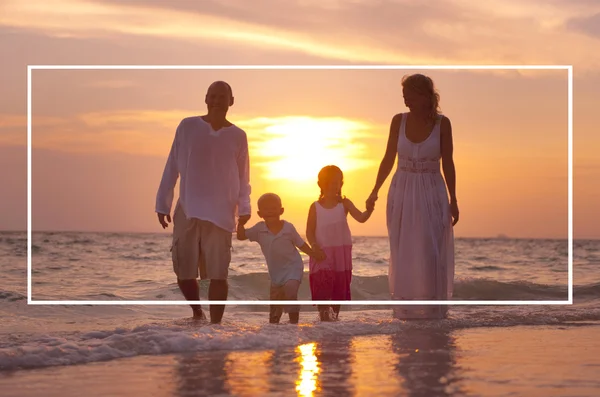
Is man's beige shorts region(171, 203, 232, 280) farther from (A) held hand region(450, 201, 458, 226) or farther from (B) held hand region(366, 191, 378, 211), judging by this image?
(A) held hand region(450, 201, 458, 226)

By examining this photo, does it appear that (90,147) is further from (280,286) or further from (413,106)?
(413,106)

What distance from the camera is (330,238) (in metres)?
7.96

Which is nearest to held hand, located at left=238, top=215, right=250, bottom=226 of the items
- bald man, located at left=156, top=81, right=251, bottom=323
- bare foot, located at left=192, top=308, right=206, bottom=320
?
bald man, located at left=156, top=81, right=251, bottom=323

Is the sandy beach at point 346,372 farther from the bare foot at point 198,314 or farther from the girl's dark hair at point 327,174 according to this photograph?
the girl's dark hair at point 327,174

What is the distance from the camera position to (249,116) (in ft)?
28.1

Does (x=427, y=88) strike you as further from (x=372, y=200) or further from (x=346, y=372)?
(x=346, y=372)

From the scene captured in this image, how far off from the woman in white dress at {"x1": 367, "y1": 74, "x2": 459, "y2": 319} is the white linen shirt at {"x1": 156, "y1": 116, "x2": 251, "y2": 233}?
117cm

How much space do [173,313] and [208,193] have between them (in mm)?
3197

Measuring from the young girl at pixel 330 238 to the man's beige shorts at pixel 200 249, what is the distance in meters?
1.20

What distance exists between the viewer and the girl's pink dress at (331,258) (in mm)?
7953

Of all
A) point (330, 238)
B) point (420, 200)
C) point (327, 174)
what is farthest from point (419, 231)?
point (327, 174)

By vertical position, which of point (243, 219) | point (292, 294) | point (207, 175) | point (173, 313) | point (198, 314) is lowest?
point (173, 313)

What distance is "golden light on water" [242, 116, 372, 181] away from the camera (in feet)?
26.6

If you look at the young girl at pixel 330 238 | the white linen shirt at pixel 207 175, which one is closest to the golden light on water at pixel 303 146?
the young girl at pixel 330 238
